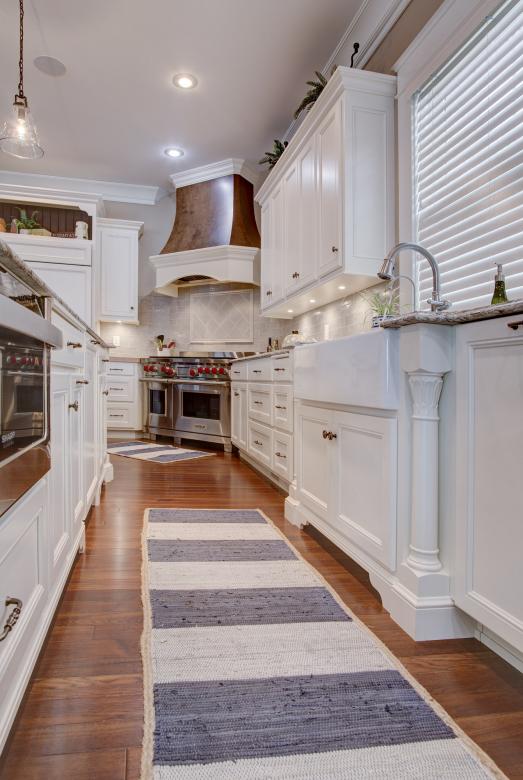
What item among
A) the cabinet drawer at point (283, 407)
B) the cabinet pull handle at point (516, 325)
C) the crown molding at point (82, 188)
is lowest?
the cabinet drawer at point (283, 407)

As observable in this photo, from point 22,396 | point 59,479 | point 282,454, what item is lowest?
point 282,454

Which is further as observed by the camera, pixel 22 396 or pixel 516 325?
pixel 516 325

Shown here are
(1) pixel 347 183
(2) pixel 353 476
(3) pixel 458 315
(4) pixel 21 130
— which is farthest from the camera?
(4) pixel 21 130

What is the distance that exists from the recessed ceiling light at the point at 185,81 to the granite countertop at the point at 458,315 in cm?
319

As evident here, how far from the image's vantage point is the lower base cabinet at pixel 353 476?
4.63 feet

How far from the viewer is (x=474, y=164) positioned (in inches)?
74.5

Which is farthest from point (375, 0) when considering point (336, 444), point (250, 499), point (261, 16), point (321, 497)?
point (250, 499)

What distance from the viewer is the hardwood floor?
0.85 meters

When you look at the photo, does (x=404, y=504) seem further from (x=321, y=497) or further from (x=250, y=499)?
(x=250, y=499)

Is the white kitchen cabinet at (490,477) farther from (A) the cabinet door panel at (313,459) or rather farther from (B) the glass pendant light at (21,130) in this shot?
(B) the glass pendant light at (21,130)

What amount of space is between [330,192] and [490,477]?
2.01 metres

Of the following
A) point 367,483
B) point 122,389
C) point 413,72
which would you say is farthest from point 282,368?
point 122,389

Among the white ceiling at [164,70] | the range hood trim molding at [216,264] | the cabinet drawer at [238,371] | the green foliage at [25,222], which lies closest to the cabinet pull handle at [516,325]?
the white ceiling at [164,70]

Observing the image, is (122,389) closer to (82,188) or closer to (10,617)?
(82,188)
